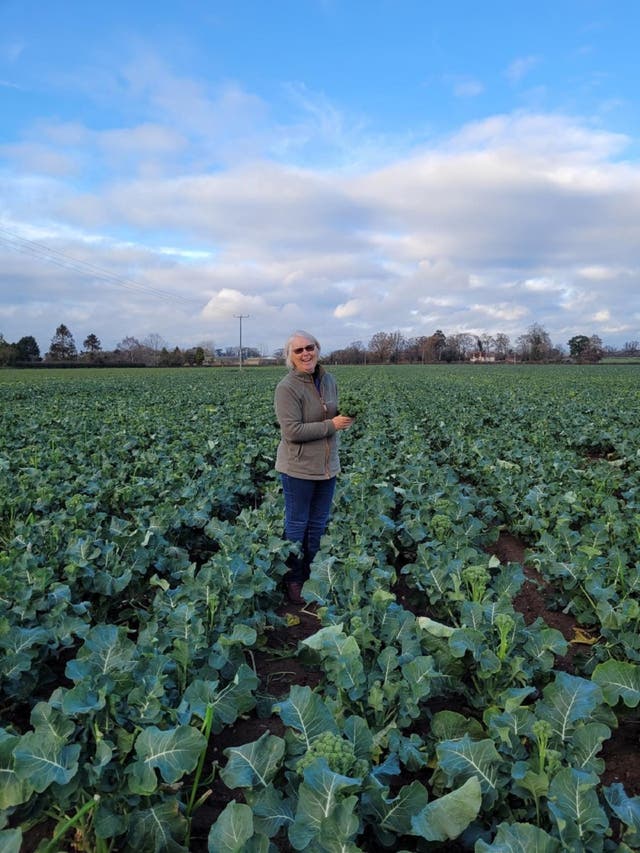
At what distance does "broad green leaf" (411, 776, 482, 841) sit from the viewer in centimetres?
173

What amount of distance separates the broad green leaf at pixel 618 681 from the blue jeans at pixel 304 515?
2.59 meters

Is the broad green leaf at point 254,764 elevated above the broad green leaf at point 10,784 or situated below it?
below

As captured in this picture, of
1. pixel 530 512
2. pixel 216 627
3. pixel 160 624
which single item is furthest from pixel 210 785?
pixel 530 512

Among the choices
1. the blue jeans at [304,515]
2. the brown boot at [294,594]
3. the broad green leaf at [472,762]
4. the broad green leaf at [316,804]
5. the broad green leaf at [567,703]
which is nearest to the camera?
the broad green leaf at [316,804]

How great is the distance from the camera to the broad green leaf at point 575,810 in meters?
1.68

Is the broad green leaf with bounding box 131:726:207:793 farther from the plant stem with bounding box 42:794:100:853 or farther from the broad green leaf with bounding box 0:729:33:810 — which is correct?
the broad green leaf with bounding box 0:729:33:810

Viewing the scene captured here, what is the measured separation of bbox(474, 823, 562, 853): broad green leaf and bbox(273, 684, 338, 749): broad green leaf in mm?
703

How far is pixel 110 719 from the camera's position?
2.16 meters

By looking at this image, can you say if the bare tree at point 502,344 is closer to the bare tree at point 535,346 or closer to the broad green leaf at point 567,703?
the bare tree at point 535,346

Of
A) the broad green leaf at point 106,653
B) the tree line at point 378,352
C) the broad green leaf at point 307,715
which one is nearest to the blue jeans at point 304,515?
the broad green leaf at point 106,653

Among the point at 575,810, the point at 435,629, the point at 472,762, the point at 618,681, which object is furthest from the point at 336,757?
the point at 618,681

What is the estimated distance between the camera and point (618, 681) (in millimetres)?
2412

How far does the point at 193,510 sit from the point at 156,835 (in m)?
3.65

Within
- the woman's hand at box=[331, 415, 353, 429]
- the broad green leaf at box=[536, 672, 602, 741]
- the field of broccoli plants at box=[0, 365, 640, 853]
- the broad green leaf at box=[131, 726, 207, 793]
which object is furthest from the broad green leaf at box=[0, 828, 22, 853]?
the woman's hand at box=[331, 415, 353, 429]
